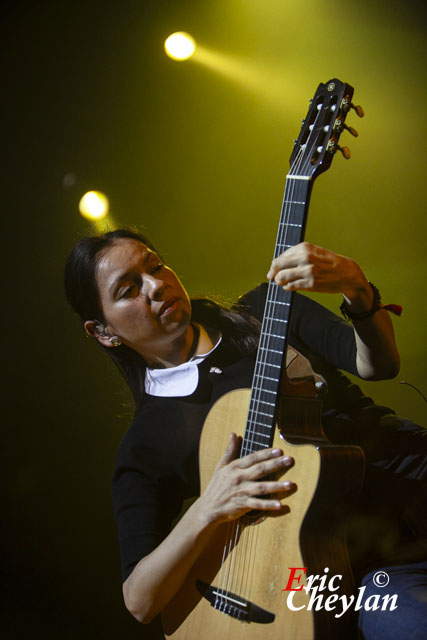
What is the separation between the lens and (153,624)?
1.59 meters

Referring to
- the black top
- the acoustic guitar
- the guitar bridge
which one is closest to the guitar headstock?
the acoustic guitar

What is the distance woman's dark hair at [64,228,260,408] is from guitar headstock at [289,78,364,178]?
447 mm

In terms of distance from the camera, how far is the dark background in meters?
1.51

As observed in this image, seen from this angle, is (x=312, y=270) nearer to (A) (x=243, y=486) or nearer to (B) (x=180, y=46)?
Answer: (A) (x=243, y=486)

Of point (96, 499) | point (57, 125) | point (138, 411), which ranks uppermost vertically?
point (57, 125)

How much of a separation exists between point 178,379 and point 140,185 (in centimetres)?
75

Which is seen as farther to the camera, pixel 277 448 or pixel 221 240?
pixel 221 240

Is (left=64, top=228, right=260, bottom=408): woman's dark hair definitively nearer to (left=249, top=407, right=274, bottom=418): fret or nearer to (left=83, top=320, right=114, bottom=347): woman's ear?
(left=83, top=320, right=114, bottom=347): woman's ear

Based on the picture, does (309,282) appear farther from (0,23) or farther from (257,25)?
(0,23)

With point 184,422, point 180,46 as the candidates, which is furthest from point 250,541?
point 180,46

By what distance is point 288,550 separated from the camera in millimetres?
912

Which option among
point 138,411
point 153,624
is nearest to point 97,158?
point 138,411

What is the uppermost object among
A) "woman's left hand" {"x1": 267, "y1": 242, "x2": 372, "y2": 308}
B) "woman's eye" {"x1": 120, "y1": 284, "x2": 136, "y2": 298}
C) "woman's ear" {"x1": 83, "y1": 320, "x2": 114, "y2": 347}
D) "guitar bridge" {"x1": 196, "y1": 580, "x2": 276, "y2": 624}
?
"woman's left hand" {"x1": 267, "y1": 242, "x2": 372, "y2": 308}

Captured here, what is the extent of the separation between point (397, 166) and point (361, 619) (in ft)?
3.89
